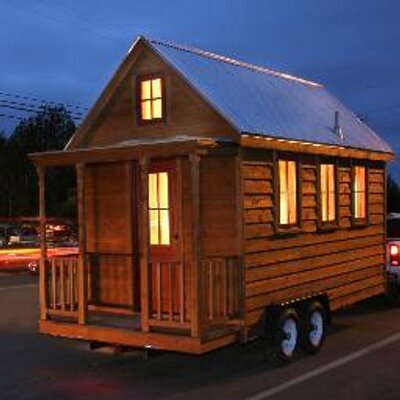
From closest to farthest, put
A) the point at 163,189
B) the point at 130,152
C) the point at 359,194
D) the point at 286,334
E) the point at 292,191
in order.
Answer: the point at 130,152, the point at 286,334, the point at 163,189, the point at 292,191, the point at 359,194

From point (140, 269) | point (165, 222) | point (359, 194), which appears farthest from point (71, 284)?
point (359, 194)

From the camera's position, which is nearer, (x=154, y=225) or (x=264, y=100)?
(x=154, y=225)

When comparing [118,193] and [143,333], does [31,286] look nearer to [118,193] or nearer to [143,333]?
[118,193]

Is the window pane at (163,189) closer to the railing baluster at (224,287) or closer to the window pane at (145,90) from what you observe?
the window pane at (145,90)

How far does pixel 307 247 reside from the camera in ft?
36.9

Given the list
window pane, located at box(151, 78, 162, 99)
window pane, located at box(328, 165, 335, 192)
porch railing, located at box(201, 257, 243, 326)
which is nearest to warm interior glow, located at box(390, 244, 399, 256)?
window pane, located at box(328, 165, 335, 192)

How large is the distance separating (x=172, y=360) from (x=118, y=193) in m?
2.28

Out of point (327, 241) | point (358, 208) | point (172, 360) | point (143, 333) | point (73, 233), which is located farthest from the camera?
point (73, 233)

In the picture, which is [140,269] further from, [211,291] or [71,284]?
[211,291]

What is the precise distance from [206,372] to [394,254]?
586 cm

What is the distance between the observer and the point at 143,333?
9359 mm

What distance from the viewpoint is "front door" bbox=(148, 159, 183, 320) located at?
1048 cm

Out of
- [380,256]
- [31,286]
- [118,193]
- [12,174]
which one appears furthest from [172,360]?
[12,174]

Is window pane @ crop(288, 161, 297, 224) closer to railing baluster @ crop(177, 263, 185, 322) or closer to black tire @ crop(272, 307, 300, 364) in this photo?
black tire @ crop(272, 307, 300, 364)
